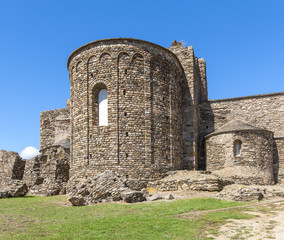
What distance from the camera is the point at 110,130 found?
1802 cm

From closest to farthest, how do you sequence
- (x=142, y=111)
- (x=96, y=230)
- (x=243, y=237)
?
(x=243, y=237) → (x=96, y=230) → (x=142, y=111)

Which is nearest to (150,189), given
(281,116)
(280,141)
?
(280,141)

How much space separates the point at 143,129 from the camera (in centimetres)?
1827

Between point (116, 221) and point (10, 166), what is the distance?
1927 centimetres

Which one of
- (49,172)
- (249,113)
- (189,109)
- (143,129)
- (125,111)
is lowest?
(49,172)

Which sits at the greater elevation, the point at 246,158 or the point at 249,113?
the point at 249,113

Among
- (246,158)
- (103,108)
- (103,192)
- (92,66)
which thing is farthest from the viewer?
(246,158)

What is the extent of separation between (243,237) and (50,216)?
7.02 meters

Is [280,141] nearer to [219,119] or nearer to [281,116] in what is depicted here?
[281,116]

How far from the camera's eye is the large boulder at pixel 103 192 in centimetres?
1403

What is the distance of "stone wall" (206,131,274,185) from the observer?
63.5 ft

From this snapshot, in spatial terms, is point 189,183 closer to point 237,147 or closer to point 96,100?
point 237,147

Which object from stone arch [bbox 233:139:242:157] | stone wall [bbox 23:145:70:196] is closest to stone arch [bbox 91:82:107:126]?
stone wall [bbox 23:145:70:196]

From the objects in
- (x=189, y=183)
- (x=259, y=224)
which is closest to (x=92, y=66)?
(x=189, y=183)
